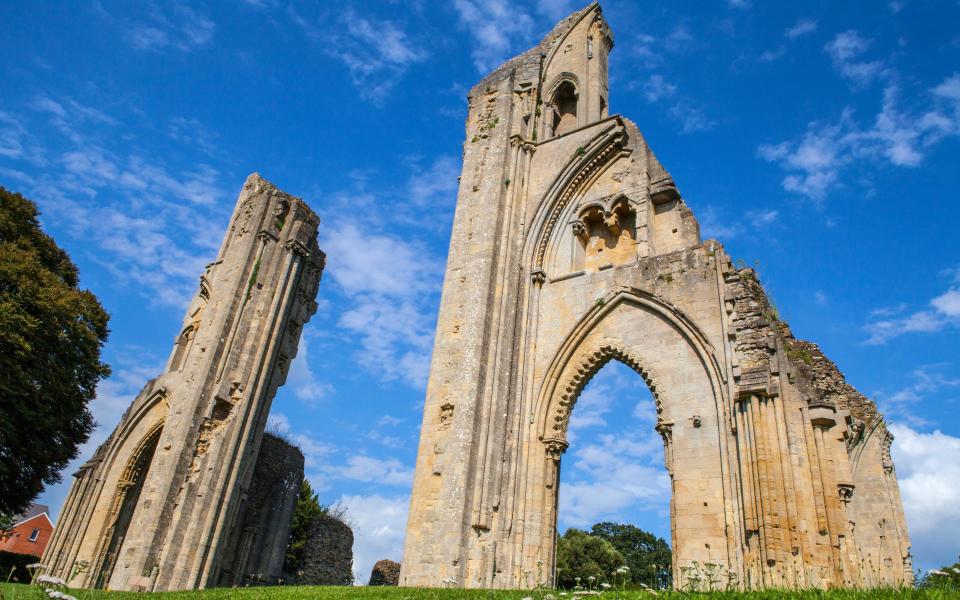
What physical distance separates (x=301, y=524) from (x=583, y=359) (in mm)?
17159

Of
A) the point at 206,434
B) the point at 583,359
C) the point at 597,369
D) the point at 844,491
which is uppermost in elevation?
the point at 583,359

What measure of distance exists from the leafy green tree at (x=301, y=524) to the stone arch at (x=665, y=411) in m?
13.7

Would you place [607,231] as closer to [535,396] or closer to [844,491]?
[535,396]

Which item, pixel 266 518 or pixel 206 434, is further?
pixel 266 518

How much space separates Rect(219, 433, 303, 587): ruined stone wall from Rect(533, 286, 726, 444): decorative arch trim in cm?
830

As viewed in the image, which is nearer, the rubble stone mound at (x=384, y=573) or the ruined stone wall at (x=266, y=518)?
the ruined stone wall at (x=266, y=518)

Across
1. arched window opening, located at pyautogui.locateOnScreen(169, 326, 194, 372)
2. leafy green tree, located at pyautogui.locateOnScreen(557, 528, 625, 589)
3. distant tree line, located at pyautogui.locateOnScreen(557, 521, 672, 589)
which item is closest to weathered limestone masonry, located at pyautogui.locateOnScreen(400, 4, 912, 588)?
arched window opening, located at pyautogui.locateOnScreen(169, 326, 194, 372)

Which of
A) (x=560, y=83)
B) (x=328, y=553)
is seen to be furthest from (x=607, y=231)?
(x=328, y=553)

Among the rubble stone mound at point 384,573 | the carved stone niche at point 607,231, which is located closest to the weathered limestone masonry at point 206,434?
the rubble stone mound at point 384,573

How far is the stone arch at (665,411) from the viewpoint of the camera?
891 centimetres

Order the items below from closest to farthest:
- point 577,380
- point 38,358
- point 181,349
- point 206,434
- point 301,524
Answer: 1. point 577,380
2. point 206,434
3. point 38,358
4. point 181,349
5. point 301,524

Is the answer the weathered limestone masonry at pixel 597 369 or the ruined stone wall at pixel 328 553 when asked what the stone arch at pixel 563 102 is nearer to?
the weathered limestone masonry at pixel 597 369

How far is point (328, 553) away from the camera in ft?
61.5

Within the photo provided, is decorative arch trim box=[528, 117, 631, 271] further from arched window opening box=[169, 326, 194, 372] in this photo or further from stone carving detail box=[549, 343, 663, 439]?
arched window opening box=[169, 326, 194, 372]
